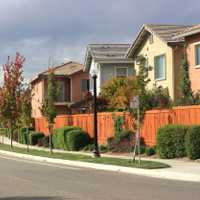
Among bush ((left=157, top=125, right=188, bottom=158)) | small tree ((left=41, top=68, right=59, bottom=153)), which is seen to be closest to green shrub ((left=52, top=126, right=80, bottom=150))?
small tree ((left=41, top=68, right=59, bottom=153))

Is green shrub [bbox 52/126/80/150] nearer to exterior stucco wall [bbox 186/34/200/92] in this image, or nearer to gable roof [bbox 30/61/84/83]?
exterior stucco wall [bbox 186/34/200/92]

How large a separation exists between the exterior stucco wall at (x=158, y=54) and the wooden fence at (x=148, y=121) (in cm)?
493

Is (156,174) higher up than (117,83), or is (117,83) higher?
(117,83)

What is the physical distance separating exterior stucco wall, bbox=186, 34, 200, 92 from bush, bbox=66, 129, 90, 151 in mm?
8138

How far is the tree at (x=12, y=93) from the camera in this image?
5006 cm

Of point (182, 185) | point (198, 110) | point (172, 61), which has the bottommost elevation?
point (182, 185)

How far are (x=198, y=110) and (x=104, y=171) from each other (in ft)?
20.6

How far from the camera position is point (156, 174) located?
23.7 metres

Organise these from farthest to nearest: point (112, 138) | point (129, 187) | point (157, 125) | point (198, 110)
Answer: point (112, 138) < point (157, 125) < point (198, 110) < point (129, 187)

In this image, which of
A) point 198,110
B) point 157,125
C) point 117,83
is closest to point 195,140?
point 198,110

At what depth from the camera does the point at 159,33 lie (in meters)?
45.7

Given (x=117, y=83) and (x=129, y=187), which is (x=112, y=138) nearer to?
(x=117, y=83)

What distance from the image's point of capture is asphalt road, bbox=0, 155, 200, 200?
1642 cm

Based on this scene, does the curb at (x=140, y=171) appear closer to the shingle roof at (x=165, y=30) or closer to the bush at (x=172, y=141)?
the bush at (x=172, y=141)
